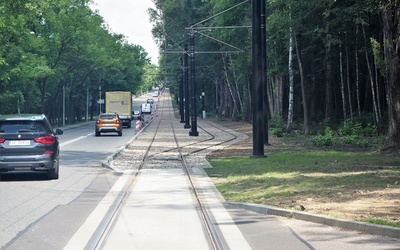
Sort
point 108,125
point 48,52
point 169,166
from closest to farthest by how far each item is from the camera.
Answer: point 169,166 → point 108,125 → point 48,52

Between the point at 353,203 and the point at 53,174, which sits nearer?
the point at 353,203

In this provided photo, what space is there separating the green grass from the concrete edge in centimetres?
34

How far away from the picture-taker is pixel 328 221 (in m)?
12.0

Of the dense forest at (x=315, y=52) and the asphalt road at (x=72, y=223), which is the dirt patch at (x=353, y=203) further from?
the dense forest at (x=315, y=52)

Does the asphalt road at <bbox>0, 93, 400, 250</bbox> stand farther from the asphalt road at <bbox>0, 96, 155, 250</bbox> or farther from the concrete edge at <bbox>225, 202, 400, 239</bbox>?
the concrete edge at <bbox>225, 202, 400, 239</bbox>

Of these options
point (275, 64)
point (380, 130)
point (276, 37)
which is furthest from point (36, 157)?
point (275, 64)

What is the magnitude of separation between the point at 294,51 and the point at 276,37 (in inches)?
109

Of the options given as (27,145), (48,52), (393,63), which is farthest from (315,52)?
(27,145)

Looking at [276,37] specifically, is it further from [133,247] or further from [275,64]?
[133,247]

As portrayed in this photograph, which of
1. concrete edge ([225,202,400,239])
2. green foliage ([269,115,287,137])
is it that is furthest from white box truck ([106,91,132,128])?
concrete edge ([225,202,400,239])

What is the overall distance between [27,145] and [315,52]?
34.2 metres

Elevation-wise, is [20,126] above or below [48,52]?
below

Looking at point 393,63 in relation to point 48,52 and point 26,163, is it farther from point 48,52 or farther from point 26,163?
point 48,52

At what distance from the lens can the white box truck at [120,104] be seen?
71938 millimetres
